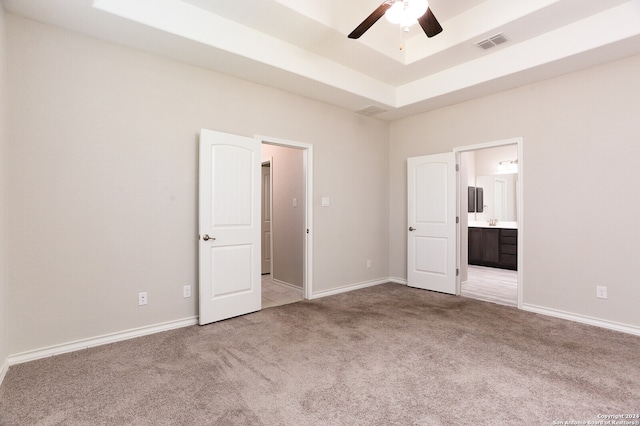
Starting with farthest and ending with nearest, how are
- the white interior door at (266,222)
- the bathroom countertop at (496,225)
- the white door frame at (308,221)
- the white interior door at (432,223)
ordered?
the bathroom countertop at (496,225)
the white interior door at (266,222)
the white interior door at (432,223)
the white door frame at (308,221)

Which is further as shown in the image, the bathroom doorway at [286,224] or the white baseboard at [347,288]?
the bathroom doorway at [286,224]

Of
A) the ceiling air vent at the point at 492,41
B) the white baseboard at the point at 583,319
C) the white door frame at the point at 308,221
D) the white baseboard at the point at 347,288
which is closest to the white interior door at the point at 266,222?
the white door frame at the point at 308,221

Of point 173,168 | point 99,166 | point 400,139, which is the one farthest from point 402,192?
point 99,166

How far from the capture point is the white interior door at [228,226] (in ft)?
11.0

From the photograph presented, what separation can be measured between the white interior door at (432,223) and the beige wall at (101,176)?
2.48 metres

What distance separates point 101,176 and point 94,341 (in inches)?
56.8

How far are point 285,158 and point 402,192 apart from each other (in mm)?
1983

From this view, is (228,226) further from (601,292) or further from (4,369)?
(601,292)

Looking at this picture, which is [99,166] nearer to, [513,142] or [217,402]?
[217,402]

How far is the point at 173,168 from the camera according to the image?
3.28 meters

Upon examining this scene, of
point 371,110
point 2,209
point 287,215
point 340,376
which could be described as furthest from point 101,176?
point 371,110

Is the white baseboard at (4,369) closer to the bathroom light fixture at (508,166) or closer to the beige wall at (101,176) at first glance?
the beige wall at (101,176)

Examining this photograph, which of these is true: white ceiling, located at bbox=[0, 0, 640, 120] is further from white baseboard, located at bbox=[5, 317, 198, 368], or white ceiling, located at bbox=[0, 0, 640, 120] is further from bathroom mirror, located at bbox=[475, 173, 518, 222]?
bathroom mirror, located at bbox=[475, 173, 518, 222]

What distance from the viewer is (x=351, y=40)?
3473 mm
